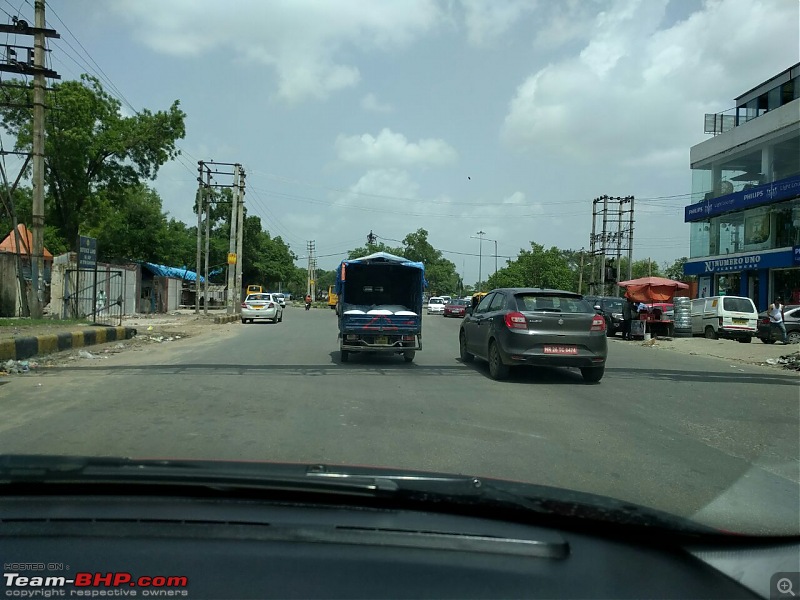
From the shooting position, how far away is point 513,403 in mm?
8547

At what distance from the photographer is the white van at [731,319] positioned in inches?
898

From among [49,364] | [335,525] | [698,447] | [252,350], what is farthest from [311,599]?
[252,350]

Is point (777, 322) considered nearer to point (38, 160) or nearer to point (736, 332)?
point (736, 332)

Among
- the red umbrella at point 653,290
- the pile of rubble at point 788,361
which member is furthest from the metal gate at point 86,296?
the red umbrella at point 653,290

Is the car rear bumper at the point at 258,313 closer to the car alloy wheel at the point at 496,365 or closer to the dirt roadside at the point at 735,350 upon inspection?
the dirt roadside at the point at 735,350

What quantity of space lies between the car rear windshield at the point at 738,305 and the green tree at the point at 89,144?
84.5 feet

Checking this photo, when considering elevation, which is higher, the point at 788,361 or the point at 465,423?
the point at 788,361

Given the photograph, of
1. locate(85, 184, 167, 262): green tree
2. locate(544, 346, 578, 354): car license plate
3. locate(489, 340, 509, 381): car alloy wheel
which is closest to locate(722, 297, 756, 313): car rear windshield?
locate(544, 346, 578, 354): car license plate

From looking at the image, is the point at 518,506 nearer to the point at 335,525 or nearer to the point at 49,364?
the point at 335,525

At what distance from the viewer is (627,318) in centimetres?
2341

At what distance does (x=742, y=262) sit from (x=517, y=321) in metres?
29.4

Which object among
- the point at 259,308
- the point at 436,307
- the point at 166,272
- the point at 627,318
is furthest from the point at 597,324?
the point at 436,307

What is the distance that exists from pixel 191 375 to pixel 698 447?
8.04 m

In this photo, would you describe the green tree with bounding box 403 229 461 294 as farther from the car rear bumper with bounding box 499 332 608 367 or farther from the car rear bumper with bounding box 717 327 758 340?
the car rear bumper with bounding box 499 332 608 367
